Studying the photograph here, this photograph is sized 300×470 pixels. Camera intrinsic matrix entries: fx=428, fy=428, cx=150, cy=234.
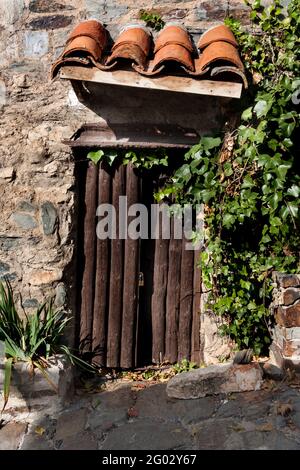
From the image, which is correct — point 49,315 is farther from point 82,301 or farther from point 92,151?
point 92,151

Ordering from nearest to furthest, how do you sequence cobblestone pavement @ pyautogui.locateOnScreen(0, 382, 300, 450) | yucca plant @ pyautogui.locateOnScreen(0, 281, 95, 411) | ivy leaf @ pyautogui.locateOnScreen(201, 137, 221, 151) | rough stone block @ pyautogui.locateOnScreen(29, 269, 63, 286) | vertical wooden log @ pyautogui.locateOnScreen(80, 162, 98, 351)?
cobblestone pavement @ pyautogui.locateOnScreen(0, 382, 300, 450), yucca plant @ pyautogui.locateOnScreen(0, 281, 95, 411), ivy leaf @ pyautogui.locateOnScreen(201, 137, 221, 151), rough stone block @ pyautogui.locateOnScreen(29, 269, 63, 286), vertical wooden log @ pyautogui.locateOnScreen(80, 162, 98, 351)

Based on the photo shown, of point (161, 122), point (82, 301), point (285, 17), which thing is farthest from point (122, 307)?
point (285, 17)

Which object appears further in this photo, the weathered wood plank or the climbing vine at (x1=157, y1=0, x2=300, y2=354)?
the climbing vine at (x1=157, y1=0, x2=300, y2=354)

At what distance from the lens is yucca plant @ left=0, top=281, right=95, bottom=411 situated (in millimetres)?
2776

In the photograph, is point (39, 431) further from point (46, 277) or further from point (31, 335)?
point (46, 277)

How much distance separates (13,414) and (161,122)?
2.22m

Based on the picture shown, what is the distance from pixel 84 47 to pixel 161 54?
0.47m

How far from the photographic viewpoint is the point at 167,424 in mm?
2543

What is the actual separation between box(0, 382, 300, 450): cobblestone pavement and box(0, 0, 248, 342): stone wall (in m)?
0.82

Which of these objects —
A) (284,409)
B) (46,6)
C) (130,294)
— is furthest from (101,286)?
(46,6)

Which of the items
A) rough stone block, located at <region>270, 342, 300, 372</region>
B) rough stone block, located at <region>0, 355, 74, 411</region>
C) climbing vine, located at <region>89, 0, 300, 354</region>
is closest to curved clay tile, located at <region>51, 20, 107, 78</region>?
climbing vine, located at <region>89, 0, 300, 354</region>

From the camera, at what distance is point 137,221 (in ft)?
10.6

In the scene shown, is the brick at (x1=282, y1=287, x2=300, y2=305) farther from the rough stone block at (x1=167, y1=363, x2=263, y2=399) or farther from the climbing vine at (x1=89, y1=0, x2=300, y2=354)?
the rough stone block at (x1=167, y1=363, x2=263, y2=399)

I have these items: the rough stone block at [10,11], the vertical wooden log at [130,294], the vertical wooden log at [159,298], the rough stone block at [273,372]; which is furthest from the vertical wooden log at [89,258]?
the rough stone block at [273,372]
